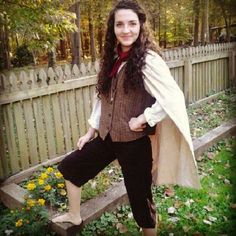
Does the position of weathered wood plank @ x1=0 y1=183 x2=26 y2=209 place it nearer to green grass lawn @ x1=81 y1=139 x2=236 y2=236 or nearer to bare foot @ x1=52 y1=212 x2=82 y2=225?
bare foot @ x1=52 y1=212 x2=82 y2=225

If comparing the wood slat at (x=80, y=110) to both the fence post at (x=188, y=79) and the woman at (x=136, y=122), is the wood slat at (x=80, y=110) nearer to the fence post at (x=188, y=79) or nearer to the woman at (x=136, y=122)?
the woman at (x=136, y=122)

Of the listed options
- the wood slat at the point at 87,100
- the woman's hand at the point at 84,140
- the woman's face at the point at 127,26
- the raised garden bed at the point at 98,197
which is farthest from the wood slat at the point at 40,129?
the woman's face at the point at 127,26

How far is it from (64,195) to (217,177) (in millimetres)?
1975

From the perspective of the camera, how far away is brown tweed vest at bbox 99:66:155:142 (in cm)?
238

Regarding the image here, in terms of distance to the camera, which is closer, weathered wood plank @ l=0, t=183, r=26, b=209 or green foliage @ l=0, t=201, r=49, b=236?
green foliage @ l=0, t=201, r=49, b=236

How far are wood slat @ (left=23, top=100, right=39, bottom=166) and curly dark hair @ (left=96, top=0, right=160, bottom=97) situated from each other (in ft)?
5.78

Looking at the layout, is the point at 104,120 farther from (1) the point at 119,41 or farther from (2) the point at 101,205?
(2) the point at 101,205

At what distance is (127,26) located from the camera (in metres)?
2.31

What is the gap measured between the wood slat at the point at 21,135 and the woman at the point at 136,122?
158cm

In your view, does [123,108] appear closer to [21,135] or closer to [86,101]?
[21,135]

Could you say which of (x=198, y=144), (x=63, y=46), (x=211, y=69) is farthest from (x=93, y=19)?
(x=198, y=144)

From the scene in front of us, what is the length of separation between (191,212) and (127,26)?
6.92 feet

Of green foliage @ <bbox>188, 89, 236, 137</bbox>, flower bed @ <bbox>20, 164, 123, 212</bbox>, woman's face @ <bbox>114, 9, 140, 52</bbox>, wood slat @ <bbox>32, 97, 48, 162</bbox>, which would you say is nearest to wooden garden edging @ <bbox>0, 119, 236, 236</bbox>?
flower bed @ <bbox>20, 164, 123, 212</bbox>

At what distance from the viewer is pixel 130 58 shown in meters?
2.33
